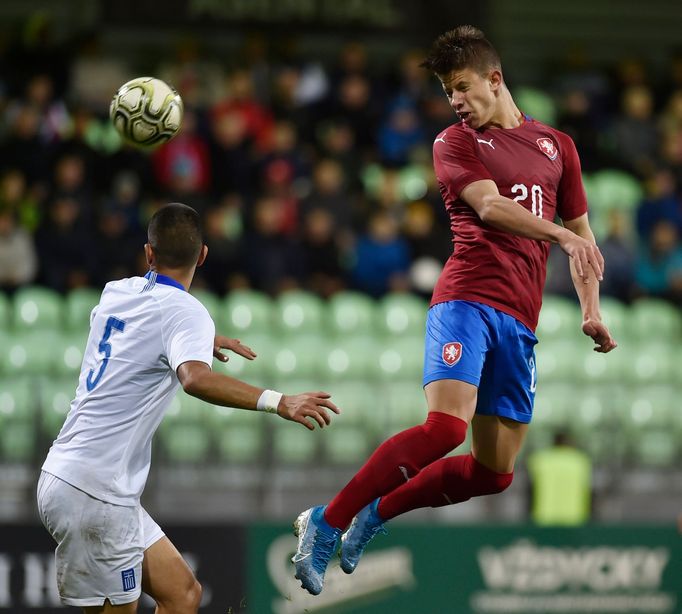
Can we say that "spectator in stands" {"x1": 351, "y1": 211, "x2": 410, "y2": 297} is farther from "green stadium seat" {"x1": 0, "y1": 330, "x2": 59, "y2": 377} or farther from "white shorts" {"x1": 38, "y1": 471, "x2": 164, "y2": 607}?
"white shorts" {"x1": 38, "y1": 471, "x2": 164, "y2": 607}

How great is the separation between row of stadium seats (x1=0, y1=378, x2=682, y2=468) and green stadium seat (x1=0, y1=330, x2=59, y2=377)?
51cm

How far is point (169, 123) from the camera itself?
6117mm

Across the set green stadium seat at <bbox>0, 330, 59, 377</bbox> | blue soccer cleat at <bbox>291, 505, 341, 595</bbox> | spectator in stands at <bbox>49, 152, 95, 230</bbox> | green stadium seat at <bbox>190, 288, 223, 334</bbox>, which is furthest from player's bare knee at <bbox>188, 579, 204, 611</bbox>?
spectator in stands at <bbox>49, 152, 95, 230</bbox>

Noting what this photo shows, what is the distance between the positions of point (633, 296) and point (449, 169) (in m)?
6.93

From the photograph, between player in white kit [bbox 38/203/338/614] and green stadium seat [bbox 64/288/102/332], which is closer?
player in white kit [bbox 38/203/338/614]

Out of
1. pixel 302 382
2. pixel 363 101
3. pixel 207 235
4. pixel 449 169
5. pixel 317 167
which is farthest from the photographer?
pixel 363 101

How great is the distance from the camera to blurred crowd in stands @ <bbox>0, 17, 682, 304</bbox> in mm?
11602

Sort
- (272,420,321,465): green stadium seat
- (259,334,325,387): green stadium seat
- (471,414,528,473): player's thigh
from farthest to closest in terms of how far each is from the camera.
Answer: (259,334,325,387): green stadium seat < (272,420,321,465): green stadium seat < (471,414,528,473): player's thigh

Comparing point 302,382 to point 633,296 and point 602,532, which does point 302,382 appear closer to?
point 602,532

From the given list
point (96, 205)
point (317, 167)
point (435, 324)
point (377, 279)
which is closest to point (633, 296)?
point (377, 279)

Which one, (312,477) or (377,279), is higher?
(377,279)

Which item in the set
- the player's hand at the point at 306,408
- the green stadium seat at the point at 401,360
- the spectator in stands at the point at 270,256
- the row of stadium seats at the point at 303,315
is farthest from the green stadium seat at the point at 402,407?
the player's hand at the point at 306,408

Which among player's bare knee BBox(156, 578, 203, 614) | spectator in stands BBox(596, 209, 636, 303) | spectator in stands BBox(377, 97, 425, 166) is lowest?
player's bare knee BBox(156, 578, 203, 614)

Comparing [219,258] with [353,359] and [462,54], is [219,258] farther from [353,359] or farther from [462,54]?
[462,54]
